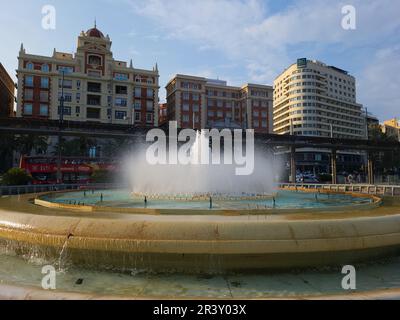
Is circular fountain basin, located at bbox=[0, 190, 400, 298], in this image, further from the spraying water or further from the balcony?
the balcony

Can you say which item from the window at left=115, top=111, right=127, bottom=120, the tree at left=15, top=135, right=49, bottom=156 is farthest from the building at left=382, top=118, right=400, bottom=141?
the tree at left=15, top=135, right=49, bottom=156

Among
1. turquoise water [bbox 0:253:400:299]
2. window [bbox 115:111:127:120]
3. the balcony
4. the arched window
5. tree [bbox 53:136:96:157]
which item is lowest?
turquoise water [bbox 0:253:400:299]

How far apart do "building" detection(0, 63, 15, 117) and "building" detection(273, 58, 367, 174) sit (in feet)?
257

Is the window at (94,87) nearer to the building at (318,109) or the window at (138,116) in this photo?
the window at (138,116)

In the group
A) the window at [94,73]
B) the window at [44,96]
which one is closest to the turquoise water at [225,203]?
the window at [44,96]

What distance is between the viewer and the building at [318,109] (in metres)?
93.4

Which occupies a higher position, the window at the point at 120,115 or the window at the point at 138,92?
the window at the point at 138,92

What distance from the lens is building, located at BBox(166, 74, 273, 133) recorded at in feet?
258

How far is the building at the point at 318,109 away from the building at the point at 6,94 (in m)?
78.3

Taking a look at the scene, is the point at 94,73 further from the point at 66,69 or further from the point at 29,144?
the point at 29,144
